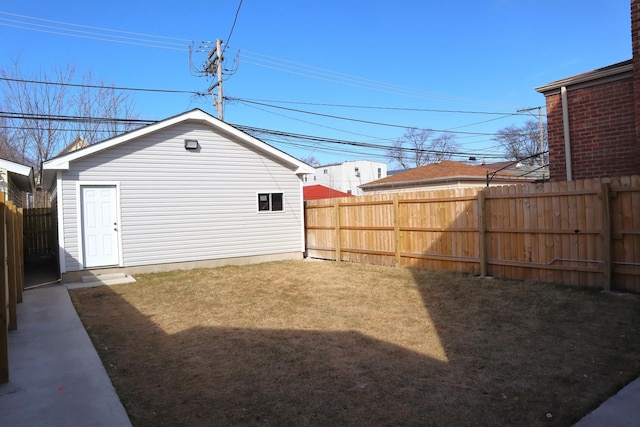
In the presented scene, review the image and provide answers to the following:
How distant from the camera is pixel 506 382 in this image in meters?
4.04

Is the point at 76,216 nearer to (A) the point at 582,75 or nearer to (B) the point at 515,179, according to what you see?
(A) the point at 582,75

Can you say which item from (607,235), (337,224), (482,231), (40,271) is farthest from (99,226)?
(607,235)

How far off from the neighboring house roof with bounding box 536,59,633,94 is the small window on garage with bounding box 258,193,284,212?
7.81 m

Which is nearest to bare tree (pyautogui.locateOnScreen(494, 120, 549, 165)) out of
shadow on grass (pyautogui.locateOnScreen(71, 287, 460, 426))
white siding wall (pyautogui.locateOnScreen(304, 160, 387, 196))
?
white siding wall (pyautogui.locateOnScreen(304, 160, 387, 196))

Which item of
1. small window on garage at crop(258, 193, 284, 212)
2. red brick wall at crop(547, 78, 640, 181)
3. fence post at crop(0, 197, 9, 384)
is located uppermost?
red brick wall at crop(547, 78, 640, 181)

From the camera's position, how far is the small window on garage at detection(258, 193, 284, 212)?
44.1ft

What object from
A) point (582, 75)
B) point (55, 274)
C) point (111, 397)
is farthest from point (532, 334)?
point (55, 274)

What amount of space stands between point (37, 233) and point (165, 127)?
26.1 ft

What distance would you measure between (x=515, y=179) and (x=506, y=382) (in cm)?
2507

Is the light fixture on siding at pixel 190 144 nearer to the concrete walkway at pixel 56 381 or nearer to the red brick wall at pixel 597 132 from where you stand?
the concrete walkway at pixel 56 381

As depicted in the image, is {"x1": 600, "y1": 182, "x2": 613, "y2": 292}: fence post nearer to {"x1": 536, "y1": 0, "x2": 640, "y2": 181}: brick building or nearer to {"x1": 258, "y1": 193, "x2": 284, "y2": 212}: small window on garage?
{"x1": 536, "y1": 0, "x2": 640, "y2": 181}: brick building

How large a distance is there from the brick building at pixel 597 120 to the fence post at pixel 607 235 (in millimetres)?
1194

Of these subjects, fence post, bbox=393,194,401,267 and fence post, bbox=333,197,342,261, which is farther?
fence post, bbox=333,197,342,261

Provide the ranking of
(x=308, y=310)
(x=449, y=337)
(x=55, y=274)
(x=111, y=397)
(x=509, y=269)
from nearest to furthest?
(x=111, y=397), (x=449, y=337), (x=308, y=310), (x=509, y=269), (x=55, y=274)
